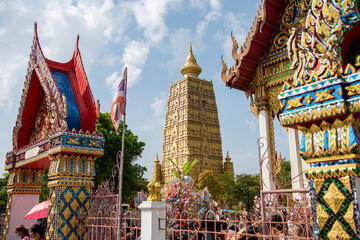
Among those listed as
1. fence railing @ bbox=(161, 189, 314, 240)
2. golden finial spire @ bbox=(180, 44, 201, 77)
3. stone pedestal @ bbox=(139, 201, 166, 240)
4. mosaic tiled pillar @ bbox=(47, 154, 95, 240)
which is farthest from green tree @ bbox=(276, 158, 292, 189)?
golden finial spire @ bbox=(180, 44, 201, 77)

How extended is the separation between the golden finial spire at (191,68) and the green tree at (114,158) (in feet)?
110

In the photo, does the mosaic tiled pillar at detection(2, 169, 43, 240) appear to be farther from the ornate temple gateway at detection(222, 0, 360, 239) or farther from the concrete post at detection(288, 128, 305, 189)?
the ornate temple gateway at detection(222, 0, 360, 239)

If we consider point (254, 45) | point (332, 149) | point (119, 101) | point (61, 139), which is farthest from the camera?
point (254, 45)

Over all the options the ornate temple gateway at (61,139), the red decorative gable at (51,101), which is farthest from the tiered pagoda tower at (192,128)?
the ornate temple gateway at (61,139)

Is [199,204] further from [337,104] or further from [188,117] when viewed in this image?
[188,117]

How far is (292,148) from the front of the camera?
30.6 ft

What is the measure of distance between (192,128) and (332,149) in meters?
49.5

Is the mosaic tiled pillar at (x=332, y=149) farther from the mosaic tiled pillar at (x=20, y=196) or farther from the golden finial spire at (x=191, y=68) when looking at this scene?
the golden finial spire at (x=191, y=68)

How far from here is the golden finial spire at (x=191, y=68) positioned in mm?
57688

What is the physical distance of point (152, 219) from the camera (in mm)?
5766

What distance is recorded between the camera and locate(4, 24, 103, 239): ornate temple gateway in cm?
827

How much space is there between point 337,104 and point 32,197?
38.7 ft

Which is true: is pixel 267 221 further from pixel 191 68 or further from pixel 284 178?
pixel 191 68

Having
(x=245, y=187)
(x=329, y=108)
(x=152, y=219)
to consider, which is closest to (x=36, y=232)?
(x=152, y=219)
